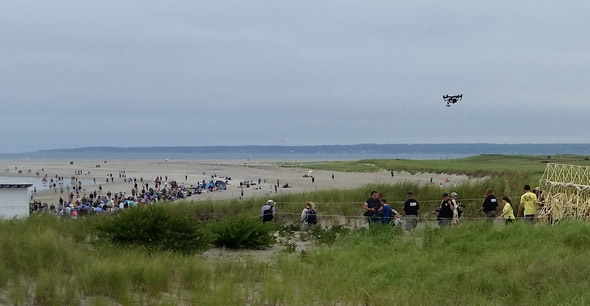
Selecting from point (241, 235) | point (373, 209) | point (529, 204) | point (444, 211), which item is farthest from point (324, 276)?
point (529, 204)

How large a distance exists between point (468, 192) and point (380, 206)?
324 inches

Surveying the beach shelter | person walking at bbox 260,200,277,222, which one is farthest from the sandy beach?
the beach shelter

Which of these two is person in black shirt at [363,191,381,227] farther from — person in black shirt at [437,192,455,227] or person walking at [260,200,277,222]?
person walking at [260,200,277,222]

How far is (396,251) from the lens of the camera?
1196 cm

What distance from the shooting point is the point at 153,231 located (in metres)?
12.5

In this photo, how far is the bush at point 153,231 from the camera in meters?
12.2

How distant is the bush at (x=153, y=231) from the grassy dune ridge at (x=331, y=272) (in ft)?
1.84

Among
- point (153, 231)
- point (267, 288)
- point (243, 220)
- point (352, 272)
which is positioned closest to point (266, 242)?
point (243, 220)

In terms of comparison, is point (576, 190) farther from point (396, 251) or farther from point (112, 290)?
point (112, 290)

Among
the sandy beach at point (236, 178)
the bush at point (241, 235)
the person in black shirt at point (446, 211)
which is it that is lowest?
the sandy beach at point (236, 178)

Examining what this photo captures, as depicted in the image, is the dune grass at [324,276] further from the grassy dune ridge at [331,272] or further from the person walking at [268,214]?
the person walking at [268,214]

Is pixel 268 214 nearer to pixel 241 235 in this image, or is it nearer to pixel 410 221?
pixel 241 235

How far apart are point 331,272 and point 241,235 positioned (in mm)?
4817

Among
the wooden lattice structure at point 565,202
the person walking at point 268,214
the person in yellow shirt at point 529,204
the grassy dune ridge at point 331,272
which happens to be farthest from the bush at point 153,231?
the wooden lattice structure at point 565,202
